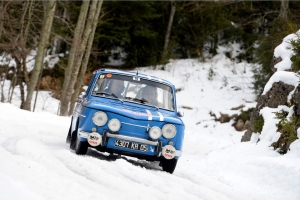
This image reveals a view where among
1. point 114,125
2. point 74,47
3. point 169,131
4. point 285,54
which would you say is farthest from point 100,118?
point 74,47

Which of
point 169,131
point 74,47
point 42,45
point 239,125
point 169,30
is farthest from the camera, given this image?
point 169,30

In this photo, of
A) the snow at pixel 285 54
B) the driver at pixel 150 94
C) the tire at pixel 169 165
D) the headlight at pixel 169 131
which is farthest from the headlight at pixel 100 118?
the snow at pixel 285 54

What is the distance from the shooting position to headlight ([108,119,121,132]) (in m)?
7.72

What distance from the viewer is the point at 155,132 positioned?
7.83 meters

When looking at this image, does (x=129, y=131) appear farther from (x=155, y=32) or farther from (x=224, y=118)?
(x=155, y=32)

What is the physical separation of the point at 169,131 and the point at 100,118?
1.11 meters

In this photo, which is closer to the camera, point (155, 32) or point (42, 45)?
point (42, 45)

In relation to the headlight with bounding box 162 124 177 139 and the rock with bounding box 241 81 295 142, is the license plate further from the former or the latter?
the rock with bounding box 241 81 295 142

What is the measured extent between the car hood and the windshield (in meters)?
0.25

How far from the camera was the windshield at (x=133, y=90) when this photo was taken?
8.90 m

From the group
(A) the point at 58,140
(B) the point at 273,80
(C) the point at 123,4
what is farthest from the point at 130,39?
(A) the point at 58,140

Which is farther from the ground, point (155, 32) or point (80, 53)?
point (155, 32)

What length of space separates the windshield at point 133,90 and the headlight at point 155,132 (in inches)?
43.7

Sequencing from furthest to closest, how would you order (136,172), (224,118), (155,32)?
(155,32), (224,118), (136,172)
